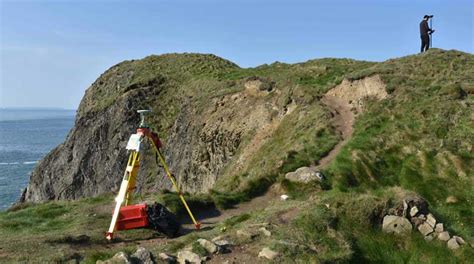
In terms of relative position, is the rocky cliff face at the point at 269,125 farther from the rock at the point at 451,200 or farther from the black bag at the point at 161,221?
the black bag at the point at 161,221

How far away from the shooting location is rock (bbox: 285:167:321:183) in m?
19.7

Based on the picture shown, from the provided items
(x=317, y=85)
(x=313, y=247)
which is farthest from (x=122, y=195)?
(x=317, y=85)

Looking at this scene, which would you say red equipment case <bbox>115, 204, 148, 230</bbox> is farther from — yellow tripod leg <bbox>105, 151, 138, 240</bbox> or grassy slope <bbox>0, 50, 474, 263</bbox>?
yellow tripod leg <bbox>105, 151, 138, 240</bbox>

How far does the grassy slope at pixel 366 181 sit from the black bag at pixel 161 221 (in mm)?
410

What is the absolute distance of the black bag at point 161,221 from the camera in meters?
15.0

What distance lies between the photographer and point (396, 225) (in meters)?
15.4

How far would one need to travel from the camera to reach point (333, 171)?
20.4m

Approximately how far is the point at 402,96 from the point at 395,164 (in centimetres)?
A: 732

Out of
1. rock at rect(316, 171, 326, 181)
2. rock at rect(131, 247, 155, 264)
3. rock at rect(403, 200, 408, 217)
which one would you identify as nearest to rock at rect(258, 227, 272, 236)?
rock at rect(131, 247, 155, 264)

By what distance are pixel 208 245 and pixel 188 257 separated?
0.73 meters

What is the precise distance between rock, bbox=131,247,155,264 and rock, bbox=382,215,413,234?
7.65 m

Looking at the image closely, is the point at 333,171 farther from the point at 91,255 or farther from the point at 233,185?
the point at 91,255

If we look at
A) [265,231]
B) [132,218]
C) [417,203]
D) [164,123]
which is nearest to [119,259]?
[132,218]

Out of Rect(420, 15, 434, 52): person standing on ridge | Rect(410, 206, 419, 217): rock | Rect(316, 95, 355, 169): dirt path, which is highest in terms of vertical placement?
Rect(420, 15, 434, 52): person standing on ridge
